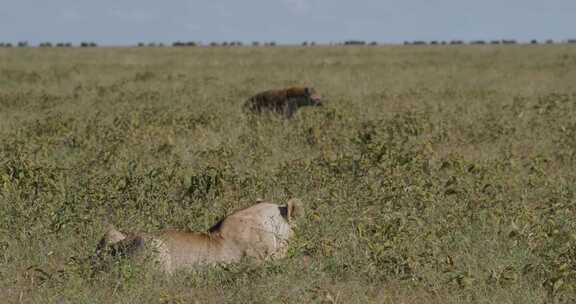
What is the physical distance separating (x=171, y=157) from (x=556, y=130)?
5784 mm

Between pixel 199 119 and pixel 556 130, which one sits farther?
pixel 199 119

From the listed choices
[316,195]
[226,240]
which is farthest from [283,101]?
[226,240]

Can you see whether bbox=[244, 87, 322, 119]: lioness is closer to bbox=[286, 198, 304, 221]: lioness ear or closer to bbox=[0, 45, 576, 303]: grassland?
bbox=[0, 45, 576, 303]: grassland

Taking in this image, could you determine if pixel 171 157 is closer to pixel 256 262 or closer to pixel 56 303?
pixel 256 262

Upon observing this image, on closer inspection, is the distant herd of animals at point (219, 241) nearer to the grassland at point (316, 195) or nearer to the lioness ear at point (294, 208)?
the lioness ear at point (294, 208)

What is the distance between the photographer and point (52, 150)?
34.1 feet

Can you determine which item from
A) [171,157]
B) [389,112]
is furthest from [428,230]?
[389,112]

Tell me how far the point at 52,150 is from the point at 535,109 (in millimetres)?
8613

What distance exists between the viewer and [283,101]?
51.5 feet

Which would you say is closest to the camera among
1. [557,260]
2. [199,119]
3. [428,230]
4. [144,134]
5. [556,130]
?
[557,260]

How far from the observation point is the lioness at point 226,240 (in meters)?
5.45

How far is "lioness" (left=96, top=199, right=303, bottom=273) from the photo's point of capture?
5.45 metres

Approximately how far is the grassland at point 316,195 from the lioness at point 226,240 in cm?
17

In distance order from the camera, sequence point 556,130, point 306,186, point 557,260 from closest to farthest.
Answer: point 557,260 < point 306,186 < point 556,130
